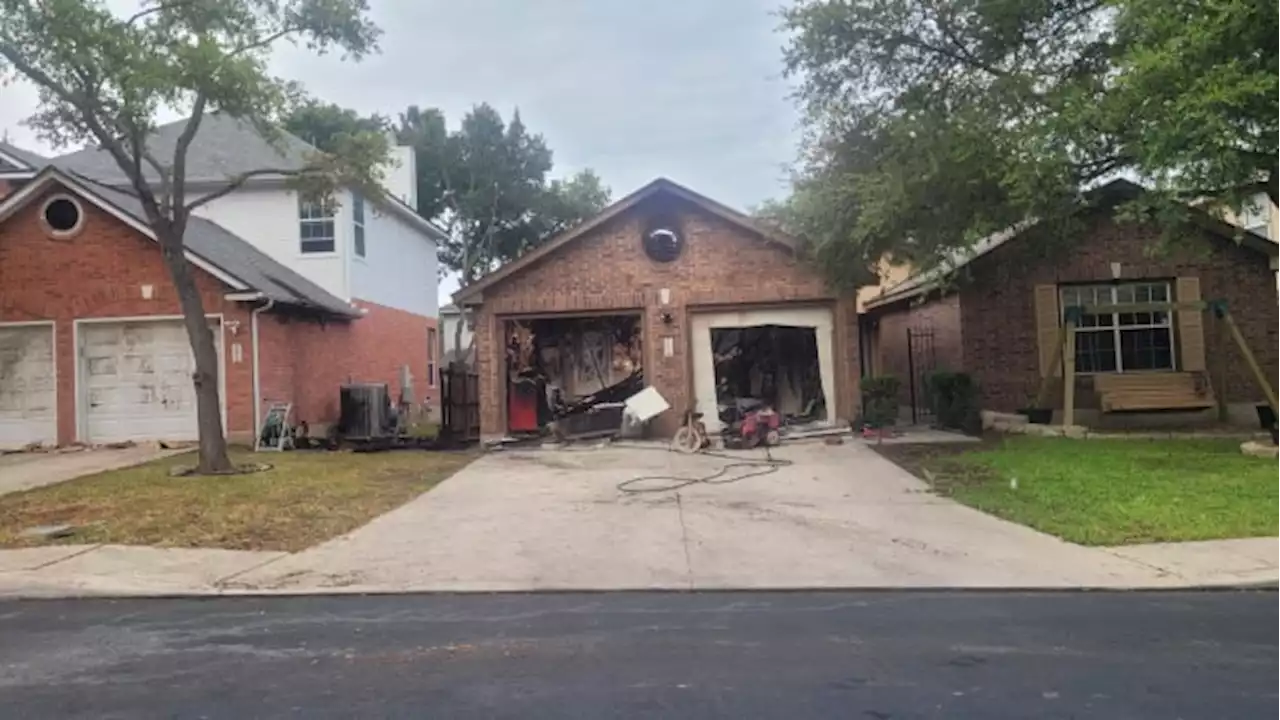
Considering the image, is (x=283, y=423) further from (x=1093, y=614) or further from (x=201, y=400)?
(x=1093, y=614)

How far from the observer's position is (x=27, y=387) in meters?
21.0

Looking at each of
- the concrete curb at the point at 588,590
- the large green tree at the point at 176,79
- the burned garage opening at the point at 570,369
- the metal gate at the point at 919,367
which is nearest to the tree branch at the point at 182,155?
the large green tree at the point at 176,79

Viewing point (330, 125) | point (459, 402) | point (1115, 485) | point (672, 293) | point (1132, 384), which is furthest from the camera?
point (330, 125)

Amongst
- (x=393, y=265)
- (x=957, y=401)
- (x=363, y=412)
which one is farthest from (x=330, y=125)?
(x=957, y=401)

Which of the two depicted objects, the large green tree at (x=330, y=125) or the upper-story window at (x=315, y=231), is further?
the upper-story window at (x=315, y=231)

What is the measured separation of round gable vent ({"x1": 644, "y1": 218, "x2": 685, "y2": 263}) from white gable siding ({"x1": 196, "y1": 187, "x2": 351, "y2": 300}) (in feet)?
28.2

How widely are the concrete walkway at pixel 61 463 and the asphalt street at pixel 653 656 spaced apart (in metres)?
8.49

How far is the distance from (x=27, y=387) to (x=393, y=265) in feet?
35.5

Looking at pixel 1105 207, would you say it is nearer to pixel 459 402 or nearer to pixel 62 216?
pixel 459 402

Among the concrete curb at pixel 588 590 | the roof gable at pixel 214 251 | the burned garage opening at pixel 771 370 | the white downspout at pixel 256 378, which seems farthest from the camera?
the burned garage opening at pixel 771 370

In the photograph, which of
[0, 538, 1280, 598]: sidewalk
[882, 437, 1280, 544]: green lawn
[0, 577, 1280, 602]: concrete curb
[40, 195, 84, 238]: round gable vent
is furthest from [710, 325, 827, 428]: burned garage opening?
[0, 577, 1280, 602]: concrete curb

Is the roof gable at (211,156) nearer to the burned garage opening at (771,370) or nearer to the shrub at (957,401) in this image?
the burned garage opening at (771,370)

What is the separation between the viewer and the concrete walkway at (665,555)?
8648mm

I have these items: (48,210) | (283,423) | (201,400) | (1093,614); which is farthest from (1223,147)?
(48,210)
